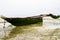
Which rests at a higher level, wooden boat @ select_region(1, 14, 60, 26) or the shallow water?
wooden boat @ select_region(1, 14, 60, 26)

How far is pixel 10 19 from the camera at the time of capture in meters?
1.28

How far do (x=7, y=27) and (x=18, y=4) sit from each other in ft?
0.87

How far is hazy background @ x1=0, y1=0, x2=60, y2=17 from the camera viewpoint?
129 cm

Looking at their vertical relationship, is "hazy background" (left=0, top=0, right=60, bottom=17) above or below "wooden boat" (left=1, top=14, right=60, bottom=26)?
above

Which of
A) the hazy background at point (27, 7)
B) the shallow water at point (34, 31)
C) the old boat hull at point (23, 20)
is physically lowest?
the shallow water at point (34, 31)

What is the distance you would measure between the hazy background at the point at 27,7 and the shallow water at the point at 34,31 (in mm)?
108

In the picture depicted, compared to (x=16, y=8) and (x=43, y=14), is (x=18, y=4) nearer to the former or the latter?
(x=16, y=8)

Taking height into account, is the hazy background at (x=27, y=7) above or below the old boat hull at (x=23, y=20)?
above

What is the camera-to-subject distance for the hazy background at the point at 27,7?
129 centimetres

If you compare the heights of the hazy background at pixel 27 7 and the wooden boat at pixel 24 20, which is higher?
the hazy background at pixel 27 7

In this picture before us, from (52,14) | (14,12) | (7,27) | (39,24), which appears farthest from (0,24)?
(52,14)

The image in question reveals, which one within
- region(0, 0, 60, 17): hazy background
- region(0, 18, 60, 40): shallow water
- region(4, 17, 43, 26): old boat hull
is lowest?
region(0, 18, 60, 40): shallow water

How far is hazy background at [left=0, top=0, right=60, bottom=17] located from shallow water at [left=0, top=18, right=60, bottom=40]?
0.35 ft

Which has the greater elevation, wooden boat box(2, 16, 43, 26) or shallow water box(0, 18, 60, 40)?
wooden boat box(2, 16, 43, 26)
